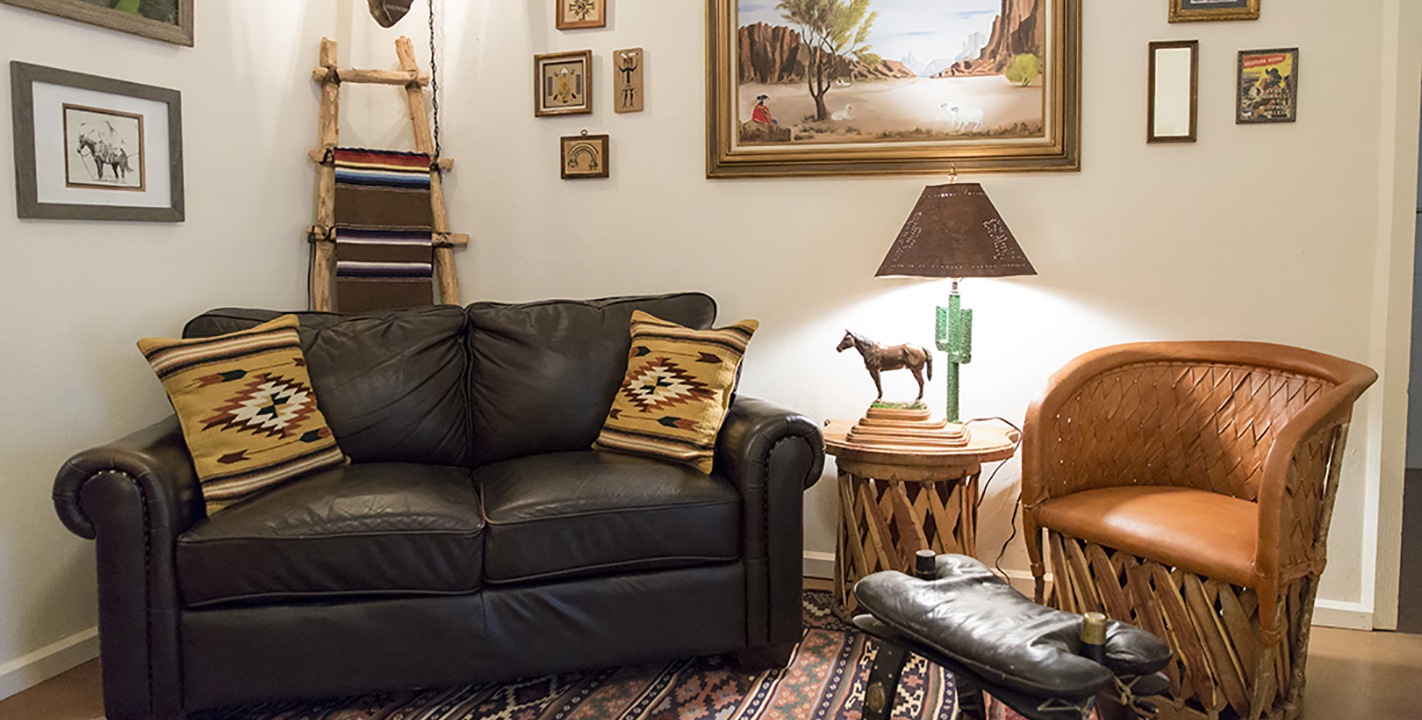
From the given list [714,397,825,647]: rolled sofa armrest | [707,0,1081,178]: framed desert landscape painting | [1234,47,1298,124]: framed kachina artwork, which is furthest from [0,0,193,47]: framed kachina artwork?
[1234,47,1298,124]: framed kachina artwork

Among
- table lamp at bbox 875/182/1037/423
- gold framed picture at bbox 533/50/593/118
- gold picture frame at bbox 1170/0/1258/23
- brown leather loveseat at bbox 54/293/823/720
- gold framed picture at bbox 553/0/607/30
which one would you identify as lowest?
brown leather loveseat at bbox 54/293/823/720

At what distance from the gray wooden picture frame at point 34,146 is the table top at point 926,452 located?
2041 millimetres

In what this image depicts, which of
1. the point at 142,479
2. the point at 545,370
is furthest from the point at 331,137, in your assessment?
the point at 142,479

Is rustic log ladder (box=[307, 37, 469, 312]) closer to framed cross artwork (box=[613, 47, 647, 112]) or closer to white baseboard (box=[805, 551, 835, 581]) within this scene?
framed cross artwork (box=[613, 47, 647, 112])

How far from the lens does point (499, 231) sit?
327cm

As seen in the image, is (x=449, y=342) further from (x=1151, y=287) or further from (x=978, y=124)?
(x=1151, y=287)

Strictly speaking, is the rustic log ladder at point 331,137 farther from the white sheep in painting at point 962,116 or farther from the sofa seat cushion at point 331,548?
the white sheep in painting at point 962,116

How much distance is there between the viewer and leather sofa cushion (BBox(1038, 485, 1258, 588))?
192cm

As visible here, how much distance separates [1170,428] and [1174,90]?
1.01 metres

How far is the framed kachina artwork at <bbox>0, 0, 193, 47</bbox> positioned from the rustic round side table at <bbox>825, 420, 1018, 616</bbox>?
223 cm

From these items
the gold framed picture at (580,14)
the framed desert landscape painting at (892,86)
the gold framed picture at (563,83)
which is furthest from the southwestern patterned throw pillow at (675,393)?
the gold framed picture at (580,14)

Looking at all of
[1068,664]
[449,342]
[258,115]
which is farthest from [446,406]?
[1068,664]

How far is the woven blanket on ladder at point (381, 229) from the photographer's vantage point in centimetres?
309

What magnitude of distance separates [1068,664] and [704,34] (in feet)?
7.64
